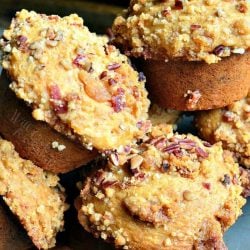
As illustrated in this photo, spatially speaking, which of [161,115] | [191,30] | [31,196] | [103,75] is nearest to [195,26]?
[191,30]

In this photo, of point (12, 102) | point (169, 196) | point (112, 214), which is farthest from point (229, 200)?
point (12, 102)

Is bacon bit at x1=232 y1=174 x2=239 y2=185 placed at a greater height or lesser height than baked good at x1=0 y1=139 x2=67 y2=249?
greater

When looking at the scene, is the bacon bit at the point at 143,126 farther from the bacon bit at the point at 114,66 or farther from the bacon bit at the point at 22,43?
the bacon bit at the point at 22,43

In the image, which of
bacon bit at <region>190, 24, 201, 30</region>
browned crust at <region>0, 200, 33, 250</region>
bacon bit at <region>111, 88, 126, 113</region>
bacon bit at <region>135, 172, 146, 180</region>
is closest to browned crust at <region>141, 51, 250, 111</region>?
bacon bit at <region>190, 24, 201, 30</region>

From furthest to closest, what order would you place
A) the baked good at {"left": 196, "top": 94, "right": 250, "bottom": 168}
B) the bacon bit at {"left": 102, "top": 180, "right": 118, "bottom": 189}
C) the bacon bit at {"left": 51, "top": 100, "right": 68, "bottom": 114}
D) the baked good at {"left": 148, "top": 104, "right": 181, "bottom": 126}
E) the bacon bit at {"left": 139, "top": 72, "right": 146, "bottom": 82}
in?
the baked good at {"left": 148, "top": 104, "right": 181, "bottom": 126} → the baked good at {"left": 196, "top": 94, "right": 250, "bottom": 168} → the bacon bit at {"left": 139, "top": 72, "right": 146, "bottom": 82} → the bacon bit at {"left": 102, "top": 180, "right": 118, "bottom": 189} → the bacon bit at {"left": 51, "top": 100, "right": 68, "bottom": 114}

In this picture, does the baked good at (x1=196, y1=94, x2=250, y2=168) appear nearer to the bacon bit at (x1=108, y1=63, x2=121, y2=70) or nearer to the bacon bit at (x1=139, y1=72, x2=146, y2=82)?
the bacon bit at (x1=139, y1=72, x2=146, y2=82)

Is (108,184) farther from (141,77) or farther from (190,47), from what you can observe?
(190,47)

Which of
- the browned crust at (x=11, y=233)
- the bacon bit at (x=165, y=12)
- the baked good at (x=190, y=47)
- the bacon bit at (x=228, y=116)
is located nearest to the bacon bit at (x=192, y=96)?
the baked good at (x=190, y=47)
